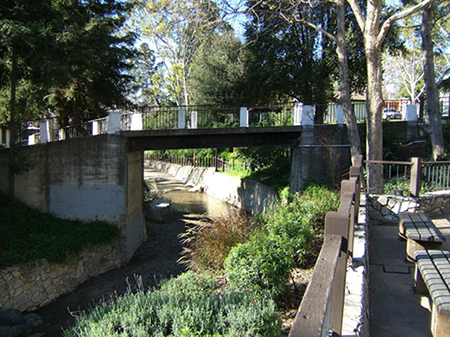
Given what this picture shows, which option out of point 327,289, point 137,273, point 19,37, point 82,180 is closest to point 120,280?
point 137,273

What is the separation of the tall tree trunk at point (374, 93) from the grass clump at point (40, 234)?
912 centimetres

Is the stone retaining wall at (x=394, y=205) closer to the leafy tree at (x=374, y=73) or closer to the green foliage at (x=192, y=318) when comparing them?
the leafy tree at (x=374, y=73)

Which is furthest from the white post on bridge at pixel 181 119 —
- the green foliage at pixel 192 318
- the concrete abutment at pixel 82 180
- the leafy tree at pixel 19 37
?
the green foliage at pixel 192 318

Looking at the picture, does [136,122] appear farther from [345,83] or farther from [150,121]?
[345,83]

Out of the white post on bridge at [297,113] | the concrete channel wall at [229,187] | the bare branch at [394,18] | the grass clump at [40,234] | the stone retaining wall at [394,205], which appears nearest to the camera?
the stone retaining wall at [394,205]

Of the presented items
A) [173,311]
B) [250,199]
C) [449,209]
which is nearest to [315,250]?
[173,311]

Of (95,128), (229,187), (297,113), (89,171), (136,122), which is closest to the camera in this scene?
(89,171)

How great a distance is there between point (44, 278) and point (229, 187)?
1398 centimetres

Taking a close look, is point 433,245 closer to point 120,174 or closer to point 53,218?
point 120,174

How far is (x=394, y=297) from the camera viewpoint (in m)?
4.84

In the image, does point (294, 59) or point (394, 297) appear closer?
point (394, 297)

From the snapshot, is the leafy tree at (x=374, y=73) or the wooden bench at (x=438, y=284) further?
the leafy tree at (x=374, y=73)

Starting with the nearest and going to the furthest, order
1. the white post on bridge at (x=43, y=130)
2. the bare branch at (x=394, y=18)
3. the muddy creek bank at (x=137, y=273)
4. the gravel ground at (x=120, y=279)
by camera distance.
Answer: the muddy creek bank at (x=137, y=273)
the gravel ground at (x=120, y=279)
the bare branch at (x=394, y=18)
the white post on bridge at (x=43, y=130)

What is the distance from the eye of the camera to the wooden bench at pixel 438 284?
11.3ft
